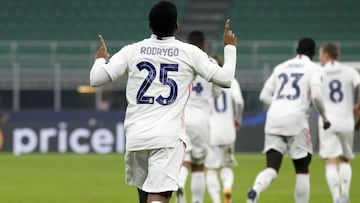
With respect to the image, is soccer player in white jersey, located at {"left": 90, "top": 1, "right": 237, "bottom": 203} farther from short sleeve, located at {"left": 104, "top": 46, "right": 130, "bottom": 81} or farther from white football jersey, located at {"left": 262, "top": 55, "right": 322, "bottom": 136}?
white football jersey, located at {"left": 262, "top": 55, "right": 322, "bottom": 136}

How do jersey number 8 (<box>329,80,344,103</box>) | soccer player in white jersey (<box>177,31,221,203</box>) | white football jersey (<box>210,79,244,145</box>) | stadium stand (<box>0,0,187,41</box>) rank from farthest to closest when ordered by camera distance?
stadium stand (<box>0,0,187,41</box>) < white football jersey (<box>210,79,244,145</box>) < jersey number 8 (<box>329,80,344,103</box>) < soccer player in white jersey (<box>177,31,221,203</box>)

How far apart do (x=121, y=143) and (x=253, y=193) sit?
1633cm

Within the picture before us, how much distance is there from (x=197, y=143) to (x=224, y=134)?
261 centimetres

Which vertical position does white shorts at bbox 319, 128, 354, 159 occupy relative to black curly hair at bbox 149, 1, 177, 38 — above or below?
below

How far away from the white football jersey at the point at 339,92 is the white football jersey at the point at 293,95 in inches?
111

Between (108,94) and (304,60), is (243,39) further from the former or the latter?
(304,60)

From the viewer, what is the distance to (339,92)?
14844mm

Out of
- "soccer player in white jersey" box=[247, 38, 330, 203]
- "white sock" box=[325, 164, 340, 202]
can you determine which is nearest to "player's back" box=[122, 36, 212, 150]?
"soccer player in white jersey" box=[247, 38, 330, 203]

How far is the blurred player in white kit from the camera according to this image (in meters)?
14.5

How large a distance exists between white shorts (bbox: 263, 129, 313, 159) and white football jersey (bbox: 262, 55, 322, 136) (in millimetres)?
60

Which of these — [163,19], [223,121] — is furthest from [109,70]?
[223,121]

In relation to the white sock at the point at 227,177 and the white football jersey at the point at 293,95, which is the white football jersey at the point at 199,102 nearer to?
the white football jersey at the point at 293,95

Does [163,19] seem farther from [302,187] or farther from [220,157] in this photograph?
[220,157]

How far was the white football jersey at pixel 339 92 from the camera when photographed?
48.3ft
